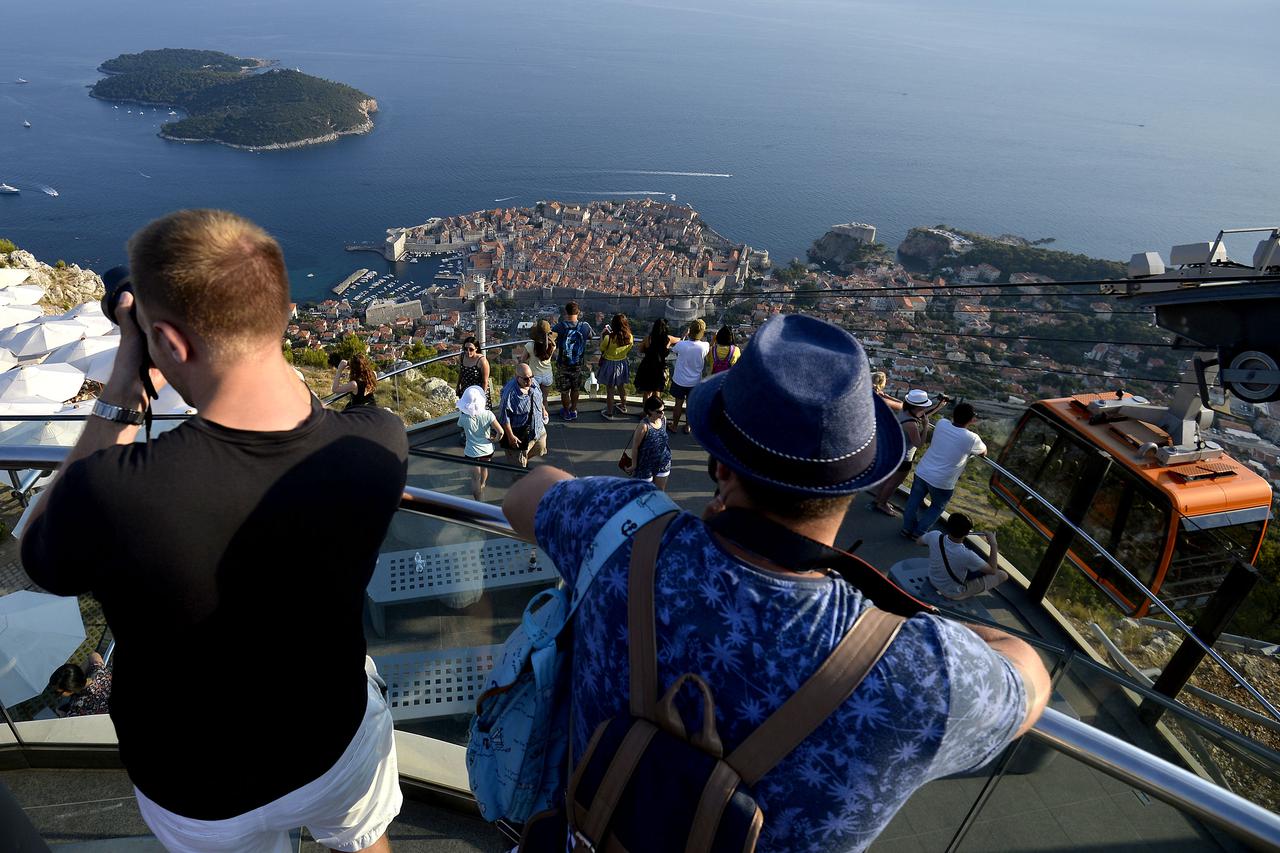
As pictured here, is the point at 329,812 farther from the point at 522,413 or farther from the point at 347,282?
the point at 347,282

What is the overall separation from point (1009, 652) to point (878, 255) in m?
50.3

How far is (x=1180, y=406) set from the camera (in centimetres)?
556

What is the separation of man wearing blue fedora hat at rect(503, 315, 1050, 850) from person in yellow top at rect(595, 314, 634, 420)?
18.1 feet

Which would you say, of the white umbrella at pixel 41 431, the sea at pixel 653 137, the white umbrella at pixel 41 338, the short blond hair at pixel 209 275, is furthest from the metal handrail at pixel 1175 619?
Answer: the sea at pixel 653 137

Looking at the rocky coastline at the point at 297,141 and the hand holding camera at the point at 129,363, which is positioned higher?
the hand holding camera at the point at 129,363

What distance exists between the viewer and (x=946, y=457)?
16.8 feet

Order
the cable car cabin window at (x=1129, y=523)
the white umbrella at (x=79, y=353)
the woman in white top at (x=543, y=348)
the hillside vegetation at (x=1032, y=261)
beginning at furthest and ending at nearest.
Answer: the hillside vegetation at (x=1032, y=261) < the white umbrella at (x=79, y=353) < the woman in white top at (x=543, y=348) < the cable car cabin window at (x=1129, y=523)

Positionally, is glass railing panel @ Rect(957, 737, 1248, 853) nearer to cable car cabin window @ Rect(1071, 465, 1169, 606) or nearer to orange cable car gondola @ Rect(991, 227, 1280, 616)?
orange cable car gondola @ Rect(991, 227, 1280, 616)

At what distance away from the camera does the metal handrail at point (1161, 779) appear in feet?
4.14

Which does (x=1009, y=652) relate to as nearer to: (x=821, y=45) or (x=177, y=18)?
(x=821, y=45)

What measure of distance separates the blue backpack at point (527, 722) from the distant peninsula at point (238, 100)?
272 ft

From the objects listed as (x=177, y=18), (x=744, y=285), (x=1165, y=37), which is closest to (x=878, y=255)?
(x=744, y=285)

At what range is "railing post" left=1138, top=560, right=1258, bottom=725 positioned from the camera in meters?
4.13

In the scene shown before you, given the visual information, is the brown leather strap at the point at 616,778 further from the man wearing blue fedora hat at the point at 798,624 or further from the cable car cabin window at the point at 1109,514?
the cable car cabin window at the point at 1109,514
